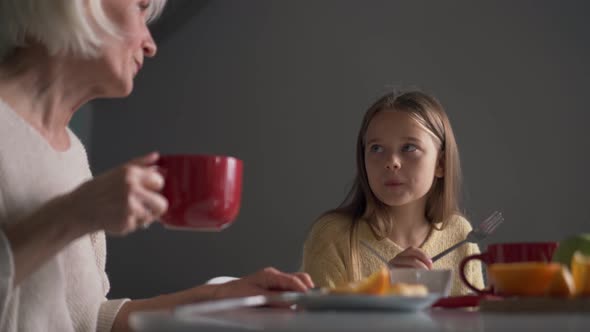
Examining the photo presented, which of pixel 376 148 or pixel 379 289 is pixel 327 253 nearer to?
pixel 376 148

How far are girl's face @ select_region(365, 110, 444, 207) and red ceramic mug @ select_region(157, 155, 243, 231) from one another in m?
Result: 1.23

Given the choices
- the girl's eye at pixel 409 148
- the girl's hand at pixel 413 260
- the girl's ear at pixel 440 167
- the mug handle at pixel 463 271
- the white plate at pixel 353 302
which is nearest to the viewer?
the white plate at pixel 353 302

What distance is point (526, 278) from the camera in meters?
0.74

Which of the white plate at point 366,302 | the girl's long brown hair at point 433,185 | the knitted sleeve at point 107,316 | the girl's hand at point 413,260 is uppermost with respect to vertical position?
the girl's long brown hair at point 433,185

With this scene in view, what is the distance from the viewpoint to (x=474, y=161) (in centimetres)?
313

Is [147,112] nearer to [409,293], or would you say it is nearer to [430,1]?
[430,1]

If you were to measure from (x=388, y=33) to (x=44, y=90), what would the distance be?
250 cm

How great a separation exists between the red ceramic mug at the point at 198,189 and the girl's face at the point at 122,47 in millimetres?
331

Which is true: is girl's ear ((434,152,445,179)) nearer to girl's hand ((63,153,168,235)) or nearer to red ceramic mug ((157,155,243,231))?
red ceramic mug ((157,155,243,231))

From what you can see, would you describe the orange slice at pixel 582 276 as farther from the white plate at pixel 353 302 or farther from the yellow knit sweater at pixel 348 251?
the yellow knit sweater at pixel 348 251

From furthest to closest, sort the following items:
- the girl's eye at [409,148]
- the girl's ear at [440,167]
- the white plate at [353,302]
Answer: the girl's ear at [440,167] < the girl's eye at [409,148] < the white plate at [353,302]

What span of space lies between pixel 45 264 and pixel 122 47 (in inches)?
13.7

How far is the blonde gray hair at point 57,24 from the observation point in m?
1.01

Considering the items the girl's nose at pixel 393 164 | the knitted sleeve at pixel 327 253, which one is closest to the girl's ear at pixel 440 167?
the girl's nose at pixel 393 164
